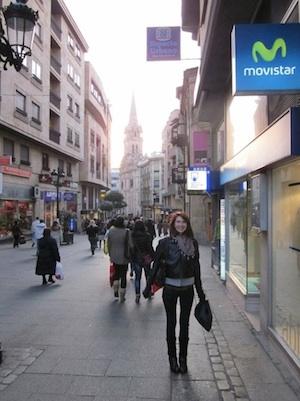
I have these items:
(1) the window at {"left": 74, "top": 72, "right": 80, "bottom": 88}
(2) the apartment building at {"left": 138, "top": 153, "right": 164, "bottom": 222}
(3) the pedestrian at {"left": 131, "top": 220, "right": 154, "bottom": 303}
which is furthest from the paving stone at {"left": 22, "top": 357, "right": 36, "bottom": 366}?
(2) the apartment building at {"left": 138, "top": 153, "right": 164, "bottom": 222}

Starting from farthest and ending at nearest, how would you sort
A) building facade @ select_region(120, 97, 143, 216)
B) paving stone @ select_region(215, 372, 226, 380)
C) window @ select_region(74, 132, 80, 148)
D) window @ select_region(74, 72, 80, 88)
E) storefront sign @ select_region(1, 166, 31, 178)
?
building facade @ select_region(120, 97, 143, 216) < window @ select_region(74, 132, 80, 148) < window @ select_region(74, 72, 80, 88) < storefront sign @ select_region(1, 166, 31, 178) < paving stone @ select_region(215, 372, 226, 380)

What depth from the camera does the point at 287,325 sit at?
6125 mm

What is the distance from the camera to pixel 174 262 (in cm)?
541

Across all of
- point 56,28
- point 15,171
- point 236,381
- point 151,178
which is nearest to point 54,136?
point 56,28

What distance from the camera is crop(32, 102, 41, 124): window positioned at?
32.8 m

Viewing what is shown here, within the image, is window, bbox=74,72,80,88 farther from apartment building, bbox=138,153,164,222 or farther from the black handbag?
apartment building, bbox=138,153,164,222

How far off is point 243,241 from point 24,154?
2542 centimetres

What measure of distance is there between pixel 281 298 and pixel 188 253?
190 cm

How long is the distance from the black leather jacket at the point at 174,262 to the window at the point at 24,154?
92.0 ft

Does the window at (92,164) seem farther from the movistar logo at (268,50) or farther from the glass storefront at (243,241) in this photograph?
the movistar logo at (268,50)

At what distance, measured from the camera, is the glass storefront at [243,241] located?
8.73 metres

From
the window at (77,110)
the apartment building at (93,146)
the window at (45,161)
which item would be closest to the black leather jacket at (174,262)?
the window at (45,161)

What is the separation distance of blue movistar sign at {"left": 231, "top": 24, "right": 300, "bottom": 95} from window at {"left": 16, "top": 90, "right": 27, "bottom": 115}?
86.5 feet

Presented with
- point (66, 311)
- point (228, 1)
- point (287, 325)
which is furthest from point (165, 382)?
point (228, 1)
